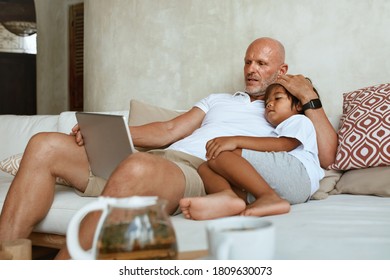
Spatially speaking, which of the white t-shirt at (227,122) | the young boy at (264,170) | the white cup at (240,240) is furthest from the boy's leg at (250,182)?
the white cup at (240,240)

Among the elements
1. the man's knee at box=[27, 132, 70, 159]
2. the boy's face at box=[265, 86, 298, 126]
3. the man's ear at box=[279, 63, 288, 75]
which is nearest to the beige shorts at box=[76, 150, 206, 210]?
the man's knee at box=[27, 132, 70, 159]

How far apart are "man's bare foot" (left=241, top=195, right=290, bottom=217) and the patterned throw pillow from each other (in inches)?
19.7

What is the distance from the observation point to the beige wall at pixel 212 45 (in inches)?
94.3

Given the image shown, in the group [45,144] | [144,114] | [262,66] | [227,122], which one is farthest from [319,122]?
[45,144]

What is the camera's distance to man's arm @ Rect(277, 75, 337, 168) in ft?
6.24

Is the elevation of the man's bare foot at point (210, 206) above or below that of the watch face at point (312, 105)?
below

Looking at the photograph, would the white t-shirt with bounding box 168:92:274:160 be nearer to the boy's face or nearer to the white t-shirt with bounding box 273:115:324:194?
the boy's face

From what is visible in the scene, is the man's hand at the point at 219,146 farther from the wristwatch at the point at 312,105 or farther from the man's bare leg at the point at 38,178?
the man's bare leg at the point at 38,178

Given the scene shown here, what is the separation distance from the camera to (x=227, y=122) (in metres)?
2.10
